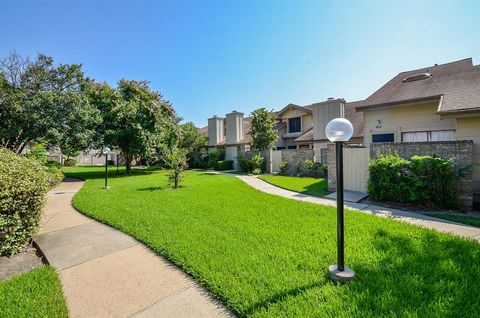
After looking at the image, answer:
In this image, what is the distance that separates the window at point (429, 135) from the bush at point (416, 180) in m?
4.87

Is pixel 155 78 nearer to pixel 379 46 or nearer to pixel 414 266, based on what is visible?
pixel 379 46

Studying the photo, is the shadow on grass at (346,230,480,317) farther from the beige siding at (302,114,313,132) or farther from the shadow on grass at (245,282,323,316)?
the beige siding at (302,114,313,132)

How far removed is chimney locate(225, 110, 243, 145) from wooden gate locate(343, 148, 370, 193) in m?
16.7

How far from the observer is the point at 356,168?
31.1 feet

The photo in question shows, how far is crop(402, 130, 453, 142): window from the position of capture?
1062 centimetres

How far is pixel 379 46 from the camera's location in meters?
9.93

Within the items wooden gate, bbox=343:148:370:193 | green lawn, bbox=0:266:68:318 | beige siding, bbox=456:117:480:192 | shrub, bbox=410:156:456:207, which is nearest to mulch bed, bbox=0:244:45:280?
green lawn, bbox=0:266:68:318

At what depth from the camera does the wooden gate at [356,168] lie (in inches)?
360

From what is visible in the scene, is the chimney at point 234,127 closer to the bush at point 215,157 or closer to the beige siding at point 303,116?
the bush at point 215,157

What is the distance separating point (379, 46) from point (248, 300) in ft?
36.7

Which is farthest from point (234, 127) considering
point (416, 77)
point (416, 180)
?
point (416, 180)

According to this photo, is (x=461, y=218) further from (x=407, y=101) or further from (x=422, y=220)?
(x=407, y=101)

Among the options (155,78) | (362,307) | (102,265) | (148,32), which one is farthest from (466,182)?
(155,78)

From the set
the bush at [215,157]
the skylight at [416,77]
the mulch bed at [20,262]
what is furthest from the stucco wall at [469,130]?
the bush at [215,157]
